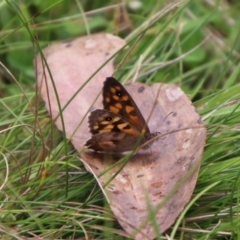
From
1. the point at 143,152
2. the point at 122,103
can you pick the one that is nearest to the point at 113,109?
the point at 122,103

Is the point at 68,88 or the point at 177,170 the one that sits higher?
the point at 68,88

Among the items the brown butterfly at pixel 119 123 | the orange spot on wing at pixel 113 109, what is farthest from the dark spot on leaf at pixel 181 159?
the orange spot on wing at pixel 113 109

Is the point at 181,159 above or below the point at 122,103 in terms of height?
below

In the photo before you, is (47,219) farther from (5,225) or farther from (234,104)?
(234,104)

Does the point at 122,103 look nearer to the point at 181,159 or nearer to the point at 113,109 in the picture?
the point at 113,109

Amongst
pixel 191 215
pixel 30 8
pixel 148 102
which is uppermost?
pixel 30 8

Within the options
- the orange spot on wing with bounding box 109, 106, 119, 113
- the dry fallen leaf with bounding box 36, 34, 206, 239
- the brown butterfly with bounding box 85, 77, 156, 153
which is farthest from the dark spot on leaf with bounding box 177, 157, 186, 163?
the orange spot on wing with bounding box 109, 106, 119, 113

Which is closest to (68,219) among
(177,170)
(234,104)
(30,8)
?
(177,170)
